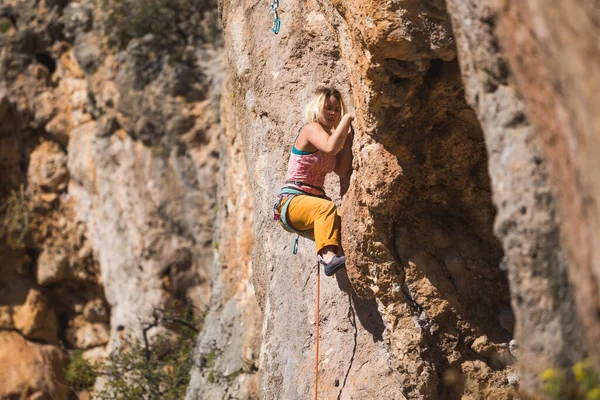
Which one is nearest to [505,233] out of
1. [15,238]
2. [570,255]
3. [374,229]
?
[570,255]

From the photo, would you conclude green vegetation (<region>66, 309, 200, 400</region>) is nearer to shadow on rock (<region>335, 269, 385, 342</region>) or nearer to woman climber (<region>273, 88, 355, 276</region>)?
shadow on rock (<region>335, 269, 385, 342</region>)

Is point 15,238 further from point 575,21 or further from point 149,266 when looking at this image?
point 575,21

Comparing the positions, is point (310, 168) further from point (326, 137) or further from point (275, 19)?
point (275, 19)

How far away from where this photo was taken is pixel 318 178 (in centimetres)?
565

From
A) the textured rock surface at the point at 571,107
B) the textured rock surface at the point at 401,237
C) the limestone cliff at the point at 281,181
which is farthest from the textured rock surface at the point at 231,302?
the textured rock surface at the point at 571,107

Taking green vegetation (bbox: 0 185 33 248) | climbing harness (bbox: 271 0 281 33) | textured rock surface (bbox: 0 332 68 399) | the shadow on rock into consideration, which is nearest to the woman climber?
the shadow on rock

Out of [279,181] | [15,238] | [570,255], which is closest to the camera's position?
[570,255]

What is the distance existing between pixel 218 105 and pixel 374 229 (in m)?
6.71

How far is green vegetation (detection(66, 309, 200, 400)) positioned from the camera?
991cm

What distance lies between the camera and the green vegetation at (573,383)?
282 cm

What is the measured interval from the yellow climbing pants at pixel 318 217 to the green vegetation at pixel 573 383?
2.52 meters

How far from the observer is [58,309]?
13664 millimetres

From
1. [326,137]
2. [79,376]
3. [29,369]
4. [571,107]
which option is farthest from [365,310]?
[29,369]

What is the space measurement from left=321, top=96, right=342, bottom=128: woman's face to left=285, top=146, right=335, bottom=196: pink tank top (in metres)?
0.20
